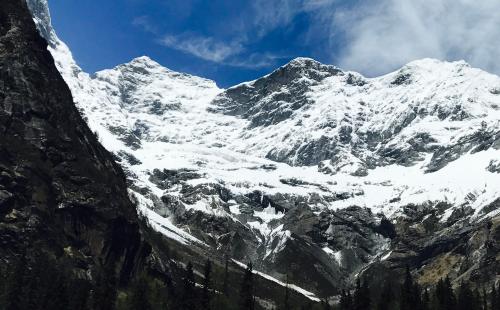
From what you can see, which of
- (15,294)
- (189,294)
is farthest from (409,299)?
(15,294)

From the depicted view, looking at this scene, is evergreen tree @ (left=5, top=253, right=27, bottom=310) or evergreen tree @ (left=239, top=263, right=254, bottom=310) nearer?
evergreen tree @ (left=239, top=263, right=254, bottom=310)

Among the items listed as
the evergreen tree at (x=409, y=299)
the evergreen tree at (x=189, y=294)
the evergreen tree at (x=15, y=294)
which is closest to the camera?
the evergreen tree at (x=189, y=294)

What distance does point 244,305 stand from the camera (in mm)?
137500

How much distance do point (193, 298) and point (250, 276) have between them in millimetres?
11868

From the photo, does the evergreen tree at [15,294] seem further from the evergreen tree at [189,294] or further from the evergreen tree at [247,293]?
the evergreen tree at [247,293]

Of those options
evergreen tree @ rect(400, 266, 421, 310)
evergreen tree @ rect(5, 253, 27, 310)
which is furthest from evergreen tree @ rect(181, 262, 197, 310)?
evergreen tree @ rect(400, 266, 421, 310)

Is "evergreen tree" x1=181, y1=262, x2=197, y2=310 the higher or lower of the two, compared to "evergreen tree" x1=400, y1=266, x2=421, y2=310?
lower

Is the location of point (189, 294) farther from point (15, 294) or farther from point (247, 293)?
point (15, 294)

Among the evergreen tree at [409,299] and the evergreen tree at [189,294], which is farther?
the evergreen tree at [409,299]

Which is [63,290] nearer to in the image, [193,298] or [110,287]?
[110,287]

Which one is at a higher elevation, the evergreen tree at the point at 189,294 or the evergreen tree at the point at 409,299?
the evergreen tree at the point at 409,299

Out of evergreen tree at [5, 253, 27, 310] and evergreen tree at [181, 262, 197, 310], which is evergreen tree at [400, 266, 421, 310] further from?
evergreen tree at [5, 253, 27, 310]

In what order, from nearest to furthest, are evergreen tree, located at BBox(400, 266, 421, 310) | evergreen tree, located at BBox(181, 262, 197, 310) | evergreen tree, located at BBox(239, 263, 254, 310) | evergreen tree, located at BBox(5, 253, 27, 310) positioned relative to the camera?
evergreen tree, located at BBox(181, 262, 197, 310) → evergreen tree, located at BBox(239, 263, 254, 310) → evergreen tree, located at BBox(5, 253, 27, 310) → evergreen tree, located at BBox(400, 266, 421, 310)

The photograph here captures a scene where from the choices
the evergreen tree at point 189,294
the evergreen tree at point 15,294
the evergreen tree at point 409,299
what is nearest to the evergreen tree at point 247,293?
the evergreen tree at point 189,294
